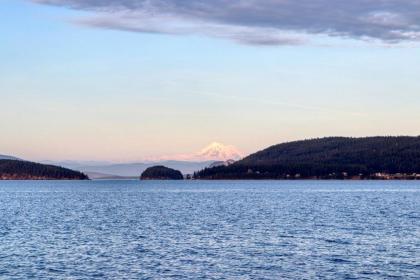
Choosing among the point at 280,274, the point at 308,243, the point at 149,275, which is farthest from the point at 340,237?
the point at 149,275

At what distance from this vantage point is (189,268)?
6662 cm

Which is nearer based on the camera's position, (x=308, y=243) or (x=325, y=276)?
(x=325, y=276)

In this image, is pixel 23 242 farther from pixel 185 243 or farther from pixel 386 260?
pixel 386 260

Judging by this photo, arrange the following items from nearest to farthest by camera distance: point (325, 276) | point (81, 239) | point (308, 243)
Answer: point (325, 276), point (308, 243), point (81, 239)

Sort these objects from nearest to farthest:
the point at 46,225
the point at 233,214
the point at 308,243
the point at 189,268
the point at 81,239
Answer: the point at 189,268 → the point at 308,243 → the point at 81,239 → the point at 46,225 → the point at 233,214

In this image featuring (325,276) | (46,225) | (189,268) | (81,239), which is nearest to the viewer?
(325,276)

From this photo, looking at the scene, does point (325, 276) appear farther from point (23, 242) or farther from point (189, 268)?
point (23, 242)

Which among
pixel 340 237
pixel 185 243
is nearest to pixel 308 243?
pixel 340 237

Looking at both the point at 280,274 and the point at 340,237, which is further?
the point at 340,237

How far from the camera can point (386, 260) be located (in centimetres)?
7031

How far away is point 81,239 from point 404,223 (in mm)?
52484

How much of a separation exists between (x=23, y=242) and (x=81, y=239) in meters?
7.18

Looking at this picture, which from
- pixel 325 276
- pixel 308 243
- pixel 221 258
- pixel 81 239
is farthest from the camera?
pixel 81 239

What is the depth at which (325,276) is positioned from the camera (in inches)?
2441
